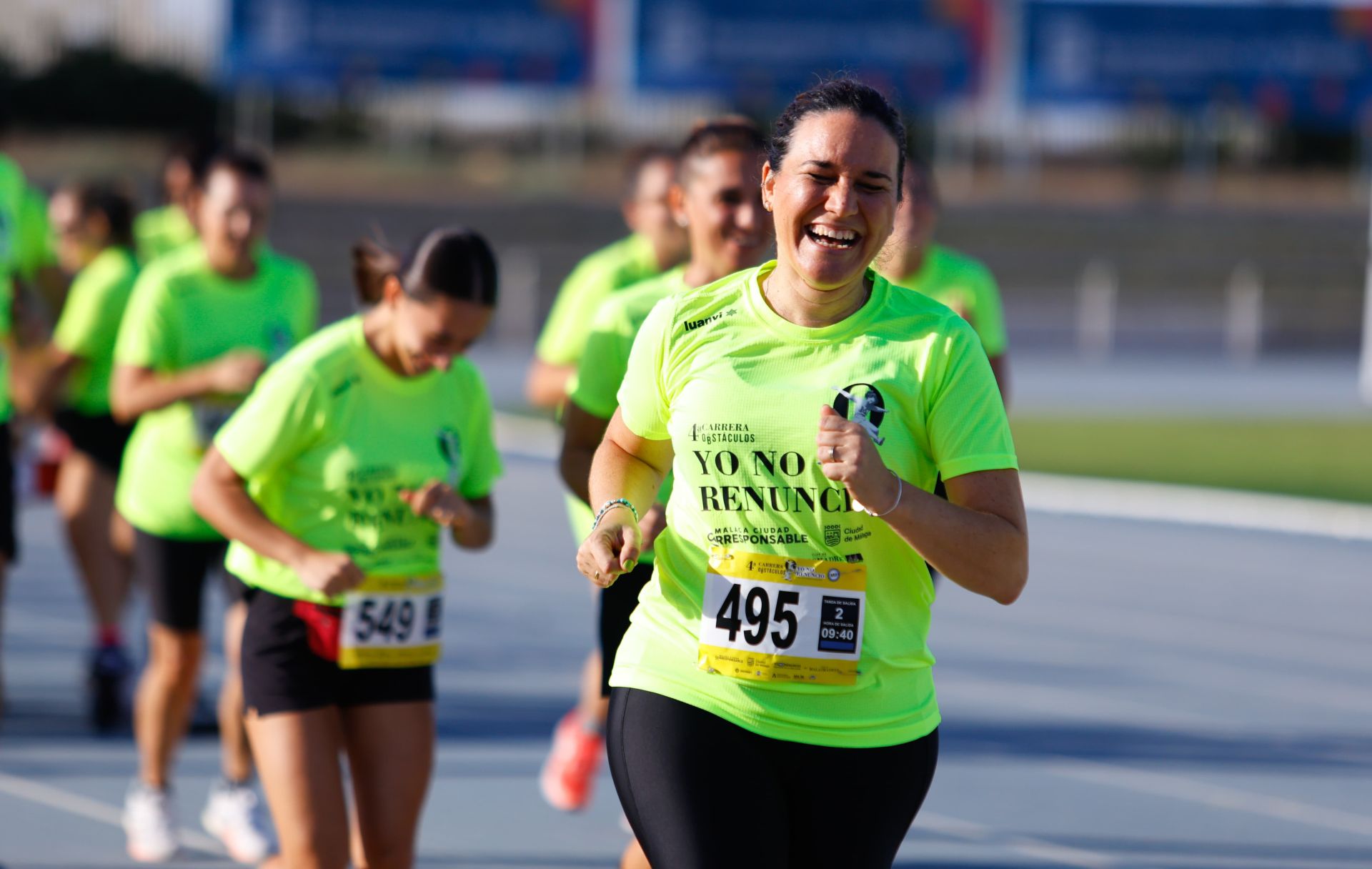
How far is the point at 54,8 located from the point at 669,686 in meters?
39.8

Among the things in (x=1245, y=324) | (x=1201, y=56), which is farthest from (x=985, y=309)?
(x=1201, y=56)

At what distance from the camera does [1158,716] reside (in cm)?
777

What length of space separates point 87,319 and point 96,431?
47cm

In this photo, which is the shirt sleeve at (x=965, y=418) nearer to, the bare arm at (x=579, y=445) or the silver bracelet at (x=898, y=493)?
the silver bracelet at (x=898, y=493)

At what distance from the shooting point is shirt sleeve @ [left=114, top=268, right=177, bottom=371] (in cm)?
591

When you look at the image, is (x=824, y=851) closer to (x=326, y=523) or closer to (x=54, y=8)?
(x=326, y=523)

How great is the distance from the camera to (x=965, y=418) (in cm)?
298

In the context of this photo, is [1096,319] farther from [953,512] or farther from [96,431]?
[953,512]

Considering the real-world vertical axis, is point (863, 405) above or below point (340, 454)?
above

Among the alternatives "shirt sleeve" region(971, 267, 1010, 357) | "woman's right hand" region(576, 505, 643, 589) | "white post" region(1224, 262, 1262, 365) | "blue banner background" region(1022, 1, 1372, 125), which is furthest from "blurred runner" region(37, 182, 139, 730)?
"blue banner background" region(1022, 1, 1372, 125)

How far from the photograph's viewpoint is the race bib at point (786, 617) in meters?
3.02

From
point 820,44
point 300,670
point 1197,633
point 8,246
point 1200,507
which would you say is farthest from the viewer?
point 820,44

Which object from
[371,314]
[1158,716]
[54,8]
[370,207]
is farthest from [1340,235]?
[371,314]

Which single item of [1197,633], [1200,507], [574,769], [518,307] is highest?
[574,769]
